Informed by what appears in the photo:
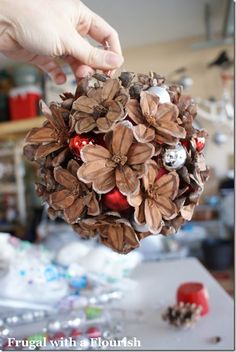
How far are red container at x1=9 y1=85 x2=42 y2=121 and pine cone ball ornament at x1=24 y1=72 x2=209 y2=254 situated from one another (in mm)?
1911

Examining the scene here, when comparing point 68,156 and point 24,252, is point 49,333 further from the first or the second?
point 68,156

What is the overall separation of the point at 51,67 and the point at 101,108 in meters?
0.21

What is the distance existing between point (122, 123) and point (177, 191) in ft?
0.21

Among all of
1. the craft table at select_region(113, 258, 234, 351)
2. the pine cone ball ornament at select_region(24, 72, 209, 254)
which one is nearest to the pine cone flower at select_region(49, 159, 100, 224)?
the pine cone ball ornament at select_region(24, 72, 209, 254)

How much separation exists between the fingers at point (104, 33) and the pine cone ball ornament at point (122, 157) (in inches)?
4.2

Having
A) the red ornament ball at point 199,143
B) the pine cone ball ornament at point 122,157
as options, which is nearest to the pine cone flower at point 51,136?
the pine cone ball ornament at point 122,157

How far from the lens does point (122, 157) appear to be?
0.85 ft

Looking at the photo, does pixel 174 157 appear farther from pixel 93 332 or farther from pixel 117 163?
pixel 93 332

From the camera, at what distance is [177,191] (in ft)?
0.89

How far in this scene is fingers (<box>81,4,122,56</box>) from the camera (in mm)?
390

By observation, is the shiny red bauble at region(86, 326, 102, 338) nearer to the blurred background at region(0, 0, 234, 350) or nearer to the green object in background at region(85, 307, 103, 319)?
the green object in background at region(85, 307, 103, 319)

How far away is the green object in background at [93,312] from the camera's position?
1.88 ft

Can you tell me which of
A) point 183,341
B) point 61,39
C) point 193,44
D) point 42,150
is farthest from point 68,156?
point 193,44

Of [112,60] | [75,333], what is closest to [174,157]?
[112,60]
